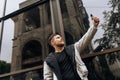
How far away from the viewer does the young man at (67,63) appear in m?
1.69

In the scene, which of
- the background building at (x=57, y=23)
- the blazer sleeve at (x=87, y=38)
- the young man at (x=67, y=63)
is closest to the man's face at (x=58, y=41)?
the young man at (x=67, y=63)

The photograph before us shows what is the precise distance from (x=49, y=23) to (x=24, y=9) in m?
0.51

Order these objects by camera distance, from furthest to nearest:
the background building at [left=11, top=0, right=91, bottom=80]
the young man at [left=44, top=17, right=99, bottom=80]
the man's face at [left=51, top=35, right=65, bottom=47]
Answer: the background building at [left=11, top=0, right=91, bottom=80] → the man's face at [left=51, top=35, right=65, bottom=47] → the young man at [left=44, top=17, right=99, bottom=80]

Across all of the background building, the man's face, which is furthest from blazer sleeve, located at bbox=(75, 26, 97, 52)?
the background building

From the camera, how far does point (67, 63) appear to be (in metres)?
1.75

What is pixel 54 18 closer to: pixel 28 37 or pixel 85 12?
pixel 85 12

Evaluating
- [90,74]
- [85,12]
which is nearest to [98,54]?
[90,74]

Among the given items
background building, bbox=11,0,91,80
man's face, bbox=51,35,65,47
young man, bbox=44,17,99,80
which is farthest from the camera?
background building, bbox=11,0,91,80

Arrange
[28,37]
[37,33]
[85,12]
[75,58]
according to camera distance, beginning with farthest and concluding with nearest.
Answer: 1. [28,37]
2. [37,33]
3. [85,12]
4. [75,58]

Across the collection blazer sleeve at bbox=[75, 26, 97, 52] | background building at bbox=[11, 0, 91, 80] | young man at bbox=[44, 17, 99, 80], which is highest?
background building at bbox=[11, 0, 91, 80]

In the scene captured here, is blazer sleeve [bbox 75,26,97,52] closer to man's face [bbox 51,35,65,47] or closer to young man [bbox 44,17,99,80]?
young man [bbox 44,17,99,80]

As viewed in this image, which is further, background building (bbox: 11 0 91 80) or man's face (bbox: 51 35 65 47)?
background building (bbox: 11 0 91 80)

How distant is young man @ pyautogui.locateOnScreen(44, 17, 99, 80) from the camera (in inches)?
66.4

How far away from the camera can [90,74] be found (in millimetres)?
2029
